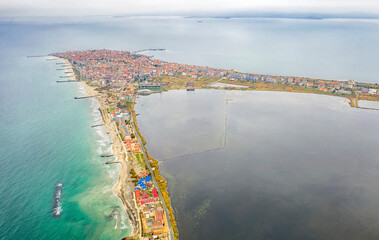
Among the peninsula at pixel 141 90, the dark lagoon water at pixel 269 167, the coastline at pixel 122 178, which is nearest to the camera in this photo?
the dark lagoon water at pixel 269 167

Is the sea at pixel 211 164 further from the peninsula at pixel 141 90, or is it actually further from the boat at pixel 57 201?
the peninsula at pixel 141 90

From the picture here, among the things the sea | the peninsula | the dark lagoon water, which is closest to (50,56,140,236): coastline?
the peninsula

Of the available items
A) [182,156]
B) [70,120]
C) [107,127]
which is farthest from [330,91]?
[70,120]

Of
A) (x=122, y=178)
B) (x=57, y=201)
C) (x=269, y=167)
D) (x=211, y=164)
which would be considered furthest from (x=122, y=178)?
(x=269, y=167)

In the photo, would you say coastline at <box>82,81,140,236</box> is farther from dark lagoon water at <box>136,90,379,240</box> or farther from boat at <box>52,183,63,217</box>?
boat at <box>52,183,63,217</box>

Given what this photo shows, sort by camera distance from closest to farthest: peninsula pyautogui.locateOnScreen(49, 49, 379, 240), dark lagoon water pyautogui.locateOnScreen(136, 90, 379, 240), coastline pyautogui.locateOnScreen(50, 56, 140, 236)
A: dark lagoon water pyautogui.locateOnScreen(136, 90, 379, 240), coastline pyautogui.locateOnScreen(50, 56, 140, 236), peninsula pyautogui.locateOnScreen(49, 49, 379, 240)

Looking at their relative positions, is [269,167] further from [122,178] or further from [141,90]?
[141,90]

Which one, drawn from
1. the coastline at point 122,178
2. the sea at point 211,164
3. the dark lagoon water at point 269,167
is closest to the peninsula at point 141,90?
the coastline at point 122,178
